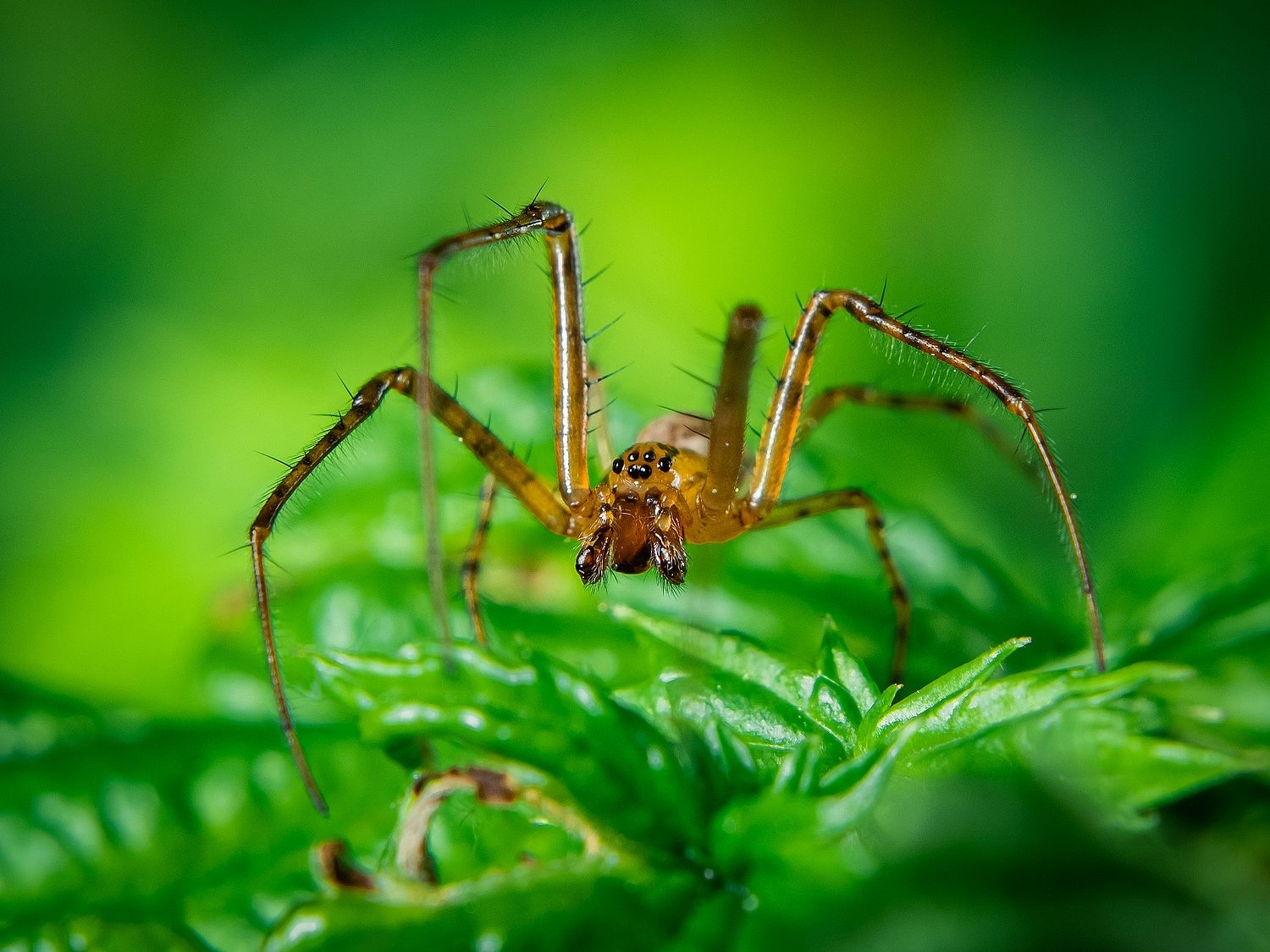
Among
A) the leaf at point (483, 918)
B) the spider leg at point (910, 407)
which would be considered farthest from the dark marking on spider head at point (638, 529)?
the leaf at point (483, 918)

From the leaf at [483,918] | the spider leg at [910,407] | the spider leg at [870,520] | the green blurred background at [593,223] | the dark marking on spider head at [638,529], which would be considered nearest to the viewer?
the leaf at [483,918]

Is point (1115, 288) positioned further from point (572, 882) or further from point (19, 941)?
point (19, 941)

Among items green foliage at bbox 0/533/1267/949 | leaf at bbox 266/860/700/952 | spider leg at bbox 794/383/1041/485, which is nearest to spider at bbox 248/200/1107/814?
spider leg at bbox 794/383/1041/485

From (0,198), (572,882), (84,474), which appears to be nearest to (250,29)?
(0,198)

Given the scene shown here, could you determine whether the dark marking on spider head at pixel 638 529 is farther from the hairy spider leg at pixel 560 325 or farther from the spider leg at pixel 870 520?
the spider leg at pixel 870 520

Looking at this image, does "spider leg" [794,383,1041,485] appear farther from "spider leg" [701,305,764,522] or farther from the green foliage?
the green foliage
